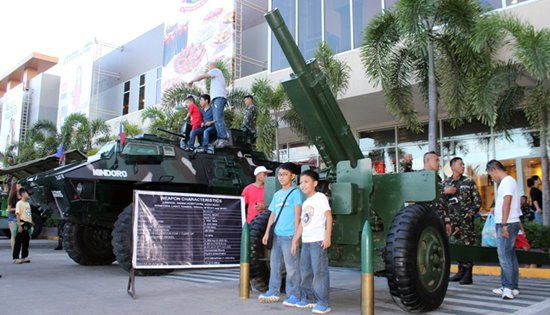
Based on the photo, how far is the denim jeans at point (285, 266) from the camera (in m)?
5.25

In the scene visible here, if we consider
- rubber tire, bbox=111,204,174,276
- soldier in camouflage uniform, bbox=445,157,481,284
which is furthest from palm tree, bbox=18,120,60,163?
soldier in camouflage uniform, bbox=445,157,481,284

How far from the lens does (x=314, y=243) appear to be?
4934 mm

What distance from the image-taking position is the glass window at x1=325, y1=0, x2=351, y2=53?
1585 centimetres

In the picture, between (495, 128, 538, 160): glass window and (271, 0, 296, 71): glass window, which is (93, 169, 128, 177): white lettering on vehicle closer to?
(271, 0, 296, 71): glass window

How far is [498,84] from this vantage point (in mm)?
10469

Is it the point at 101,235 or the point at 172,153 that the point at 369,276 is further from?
the point at 101,235

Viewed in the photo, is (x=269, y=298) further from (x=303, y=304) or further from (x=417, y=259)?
(x=417, y=259)

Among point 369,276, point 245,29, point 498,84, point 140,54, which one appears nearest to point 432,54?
point 498,84

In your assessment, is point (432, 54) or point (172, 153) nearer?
point (172, 153)

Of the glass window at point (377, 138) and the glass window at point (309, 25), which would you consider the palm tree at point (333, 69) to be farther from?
the glass window at point (377, 138)

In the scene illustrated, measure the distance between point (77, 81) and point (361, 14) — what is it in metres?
27.0

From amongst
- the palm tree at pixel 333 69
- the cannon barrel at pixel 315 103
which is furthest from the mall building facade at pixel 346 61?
the cannon barrel at pixel 315 103

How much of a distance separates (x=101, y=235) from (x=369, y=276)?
6.93m

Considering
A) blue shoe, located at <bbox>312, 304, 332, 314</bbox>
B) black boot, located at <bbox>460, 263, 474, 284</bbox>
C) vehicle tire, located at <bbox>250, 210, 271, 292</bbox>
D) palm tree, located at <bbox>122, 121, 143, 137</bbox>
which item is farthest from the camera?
palm tree, located at <bbox>122, 121, 143, 137</bbox>
